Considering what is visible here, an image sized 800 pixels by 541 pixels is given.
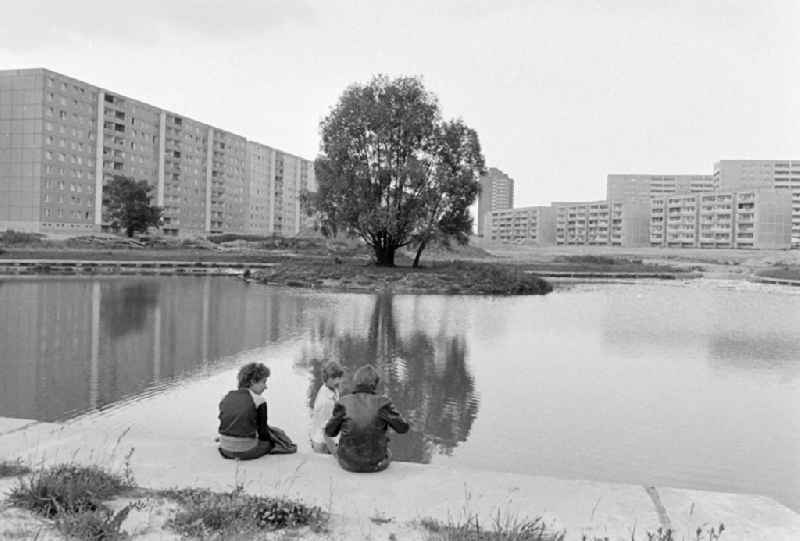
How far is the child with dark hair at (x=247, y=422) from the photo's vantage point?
661 centimetres

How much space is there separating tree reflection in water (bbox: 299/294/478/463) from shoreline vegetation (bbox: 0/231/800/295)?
55.5 feet

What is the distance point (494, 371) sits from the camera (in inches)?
549

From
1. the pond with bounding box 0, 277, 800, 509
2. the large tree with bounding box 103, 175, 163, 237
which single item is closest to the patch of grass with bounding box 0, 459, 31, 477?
the pond with bounding box 0, 277, 800, 509

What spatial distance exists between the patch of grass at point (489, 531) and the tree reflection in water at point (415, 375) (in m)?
2.94

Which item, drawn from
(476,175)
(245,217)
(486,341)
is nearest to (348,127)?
(476,175)

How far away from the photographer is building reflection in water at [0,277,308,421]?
1112 cm

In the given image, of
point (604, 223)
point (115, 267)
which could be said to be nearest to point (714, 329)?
point (115, 267)

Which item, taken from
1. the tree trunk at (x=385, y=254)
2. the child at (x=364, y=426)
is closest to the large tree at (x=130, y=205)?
the tree trunk at (x=385, y=254)

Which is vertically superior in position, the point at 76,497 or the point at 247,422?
the point at 247,422

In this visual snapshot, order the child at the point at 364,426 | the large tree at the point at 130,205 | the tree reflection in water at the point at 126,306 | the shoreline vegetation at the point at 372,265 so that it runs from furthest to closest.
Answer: the large tree at the point at 130,205 → the shoreline vegetation at the point at 372,265 → the tree reflection in water at the point at 126,306 → the child at the point at 364,426

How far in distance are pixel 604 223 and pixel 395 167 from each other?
474 ft

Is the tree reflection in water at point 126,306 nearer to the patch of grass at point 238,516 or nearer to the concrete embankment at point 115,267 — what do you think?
the concrete embankment at point 115,267

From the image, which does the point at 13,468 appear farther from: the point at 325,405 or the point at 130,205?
the point at 130,205

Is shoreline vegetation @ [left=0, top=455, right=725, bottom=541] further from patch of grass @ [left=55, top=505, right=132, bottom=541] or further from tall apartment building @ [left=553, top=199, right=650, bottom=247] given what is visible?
tall apartment building @ [left=553, top=199, right=650, bottom=247]
